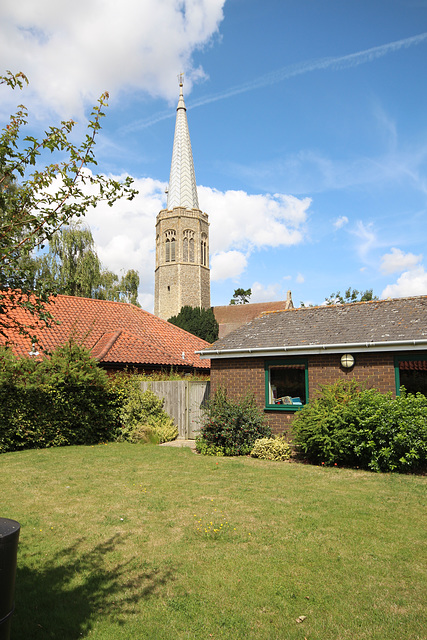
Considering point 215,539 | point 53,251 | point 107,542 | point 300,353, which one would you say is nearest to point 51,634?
point 107,542

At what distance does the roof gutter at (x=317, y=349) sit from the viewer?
38.5 feet

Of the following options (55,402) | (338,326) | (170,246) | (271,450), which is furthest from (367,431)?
(170,246)

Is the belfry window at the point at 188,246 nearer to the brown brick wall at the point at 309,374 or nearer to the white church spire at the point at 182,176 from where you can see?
the white church spire at the point at 182,176

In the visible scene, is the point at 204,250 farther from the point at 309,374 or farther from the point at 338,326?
the point at 309,374

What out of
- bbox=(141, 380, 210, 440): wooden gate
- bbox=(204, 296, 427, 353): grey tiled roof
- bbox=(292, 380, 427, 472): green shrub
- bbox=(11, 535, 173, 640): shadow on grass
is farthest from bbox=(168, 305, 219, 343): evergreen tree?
bbox=(11, 535, 173, 640): shadow on grass

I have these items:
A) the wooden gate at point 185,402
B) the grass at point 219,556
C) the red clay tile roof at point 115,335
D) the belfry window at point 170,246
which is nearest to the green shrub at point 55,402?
the wooden gate at point 185,402

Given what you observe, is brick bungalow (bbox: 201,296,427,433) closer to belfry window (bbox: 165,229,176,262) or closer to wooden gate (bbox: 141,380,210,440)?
wooden gate (bbox: 141,380,210,440)

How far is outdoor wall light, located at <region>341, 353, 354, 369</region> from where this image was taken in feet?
41.2

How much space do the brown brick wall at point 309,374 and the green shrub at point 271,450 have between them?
1315 millimetres

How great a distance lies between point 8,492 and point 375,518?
6606 millimetres

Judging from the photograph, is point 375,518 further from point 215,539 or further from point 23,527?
point 23,527

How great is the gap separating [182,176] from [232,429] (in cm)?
5908

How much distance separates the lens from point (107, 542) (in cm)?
584

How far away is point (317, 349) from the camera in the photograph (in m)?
12.9
